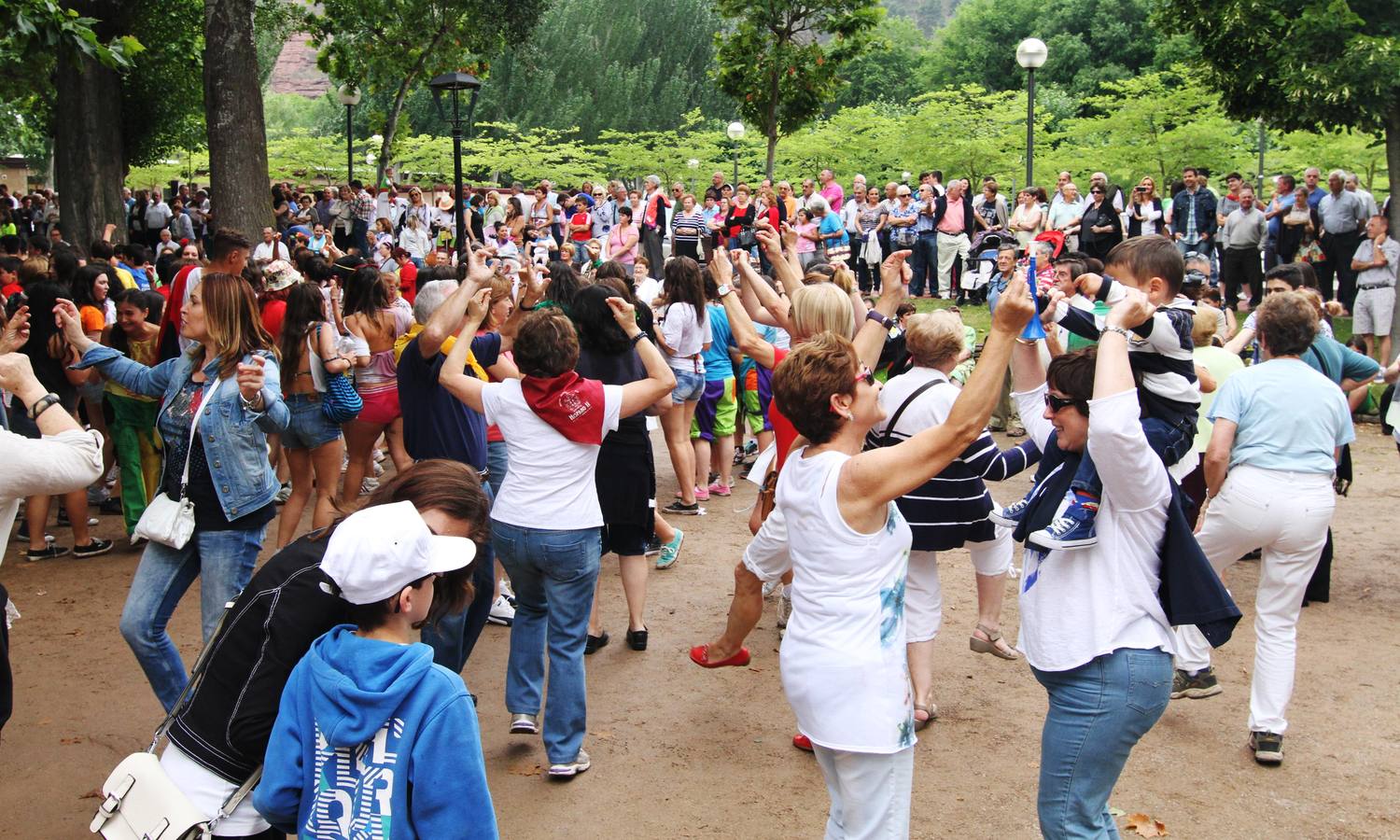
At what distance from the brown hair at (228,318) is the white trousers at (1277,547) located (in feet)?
13.8

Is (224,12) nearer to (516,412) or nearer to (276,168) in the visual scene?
(516,412)

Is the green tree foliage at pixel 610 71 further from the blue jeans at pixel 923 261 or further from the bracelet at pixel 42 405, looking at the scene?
the bracelet at pixel 42 405

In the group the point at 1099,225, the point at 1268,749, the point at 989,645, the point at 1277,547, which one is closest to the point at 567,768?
the point at 989,645

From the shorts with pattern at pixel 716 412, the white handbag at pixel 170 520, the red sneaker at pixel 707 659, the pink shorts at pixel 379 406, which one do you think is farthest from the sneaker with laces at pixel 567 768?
the shorts with pattern at pixel 716 412

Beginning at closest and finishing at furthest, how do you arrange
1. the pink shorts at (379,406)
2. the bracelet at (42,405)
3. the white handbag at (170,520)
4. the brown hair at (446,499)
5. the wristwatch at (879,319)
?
1. the brown hair at (446,499)
2. the bracelet at (42,405)
3. the white handbag at (170,520)
4. the wristwatch at (879,319)
5. the pink shorts at (379,406)

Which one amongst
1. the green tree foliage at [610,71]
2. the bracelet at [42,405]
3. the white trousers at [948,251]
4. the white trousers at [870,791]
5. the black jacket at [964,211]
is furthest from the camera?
the green tree foliage at [610,71]

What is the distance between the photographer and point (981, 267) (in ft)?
55.4

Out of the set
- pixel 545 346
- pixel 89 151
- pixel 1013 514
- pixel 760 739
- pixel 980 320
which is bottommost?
pixel 760 739

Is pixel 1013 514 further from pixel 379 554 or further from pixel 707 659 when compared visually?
pixel 379 554

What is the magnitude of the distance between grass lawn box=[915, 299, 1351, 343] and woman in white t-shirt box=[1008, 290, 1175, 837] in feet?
36.0

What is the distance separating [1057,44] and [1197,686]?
145ft

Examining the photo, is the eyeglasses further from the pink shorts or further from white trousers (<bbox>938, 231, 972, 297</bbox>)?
white trousers (<bbox>938, 231, 972, 297</bbox>)

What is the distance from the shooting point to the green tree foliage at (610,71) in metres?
61.1

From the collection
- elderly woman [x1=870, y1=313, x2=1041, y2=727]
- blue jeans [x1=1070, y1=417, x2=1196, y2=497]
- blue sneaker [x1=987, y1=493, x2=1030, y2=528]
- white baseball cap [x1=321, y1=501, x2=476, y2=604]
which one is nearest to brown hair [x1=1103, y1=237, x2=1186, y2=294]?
blue jeans [x1=1070, y1=417, x2=1196, y2=497]
